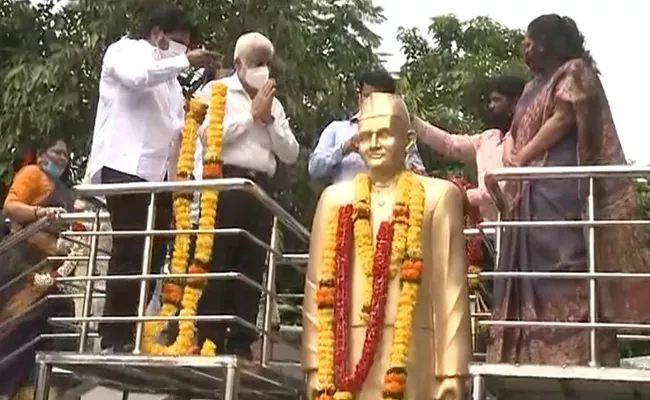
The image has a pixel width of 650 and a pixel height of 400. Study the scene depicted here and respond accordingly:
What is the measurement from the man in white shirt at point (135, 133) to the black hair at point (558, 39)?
1563mm

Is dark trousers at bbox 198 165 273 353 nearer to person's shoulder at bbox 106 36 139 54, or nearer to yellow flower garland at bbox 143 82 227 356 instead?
yellow flower garland at bbox 143 82 227 356

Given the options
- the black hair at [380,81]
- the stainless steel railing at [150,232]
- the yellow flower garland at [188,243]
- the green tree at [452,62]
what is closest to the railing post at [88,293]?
the stainless steel railing at [150,232]

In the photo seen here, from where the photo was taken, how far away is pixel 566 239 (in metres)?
5.10

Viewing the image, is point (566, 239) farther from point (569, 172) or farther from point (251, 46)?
point (251, 46)

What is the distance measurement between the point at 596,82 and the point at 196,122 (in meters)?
1.88

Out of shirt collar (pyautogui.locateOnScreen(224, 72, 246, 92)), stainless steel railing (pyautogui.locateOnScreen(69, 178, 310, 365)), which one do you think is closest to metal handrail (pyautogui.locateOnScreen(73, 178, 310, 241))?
stainless steel railing (pyautogui.locateOnScreen(69, 178, 310, 365))

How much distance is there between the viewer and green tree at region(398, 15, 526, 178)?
15.6 meters

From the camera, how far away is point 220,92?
5.71 metres

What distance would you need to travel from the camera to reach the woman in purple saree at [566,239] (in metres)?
5.02

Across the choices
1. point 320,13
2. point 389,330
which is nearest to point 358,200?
point 389,330

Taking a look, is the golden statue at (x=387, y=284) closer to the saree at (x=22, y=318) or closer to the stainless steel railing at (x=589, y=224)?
the stainless steel railing at (x=589, y=224)

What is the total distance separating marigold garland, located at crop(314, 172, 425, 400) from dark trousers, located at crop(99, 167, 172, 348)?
102cm

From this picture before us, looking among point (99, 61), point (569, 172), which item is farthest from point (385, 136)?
point (99, 61)

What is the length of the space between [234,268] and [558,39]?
1.80 m
